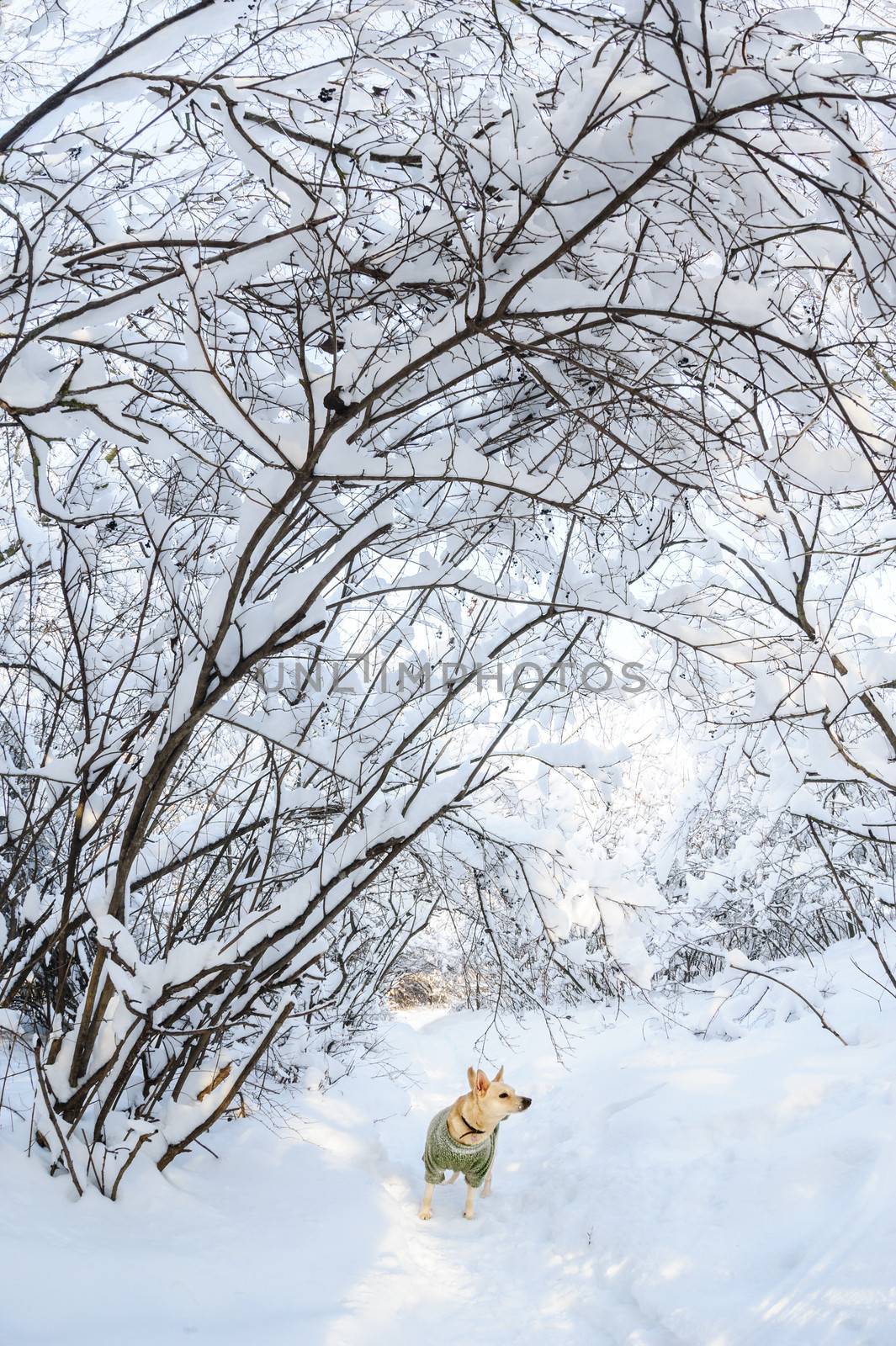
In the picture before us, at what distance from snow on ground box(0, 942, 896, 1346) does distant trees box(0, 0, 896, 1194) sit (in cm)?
44

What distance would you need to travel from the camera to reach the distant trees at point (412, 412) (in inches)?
67.9

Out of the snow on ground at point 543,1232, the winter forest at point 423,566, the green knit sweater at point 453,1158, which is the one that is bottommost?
the snow on ground at point 543,1232

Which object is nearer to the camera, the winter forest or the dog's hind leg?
the winter forest

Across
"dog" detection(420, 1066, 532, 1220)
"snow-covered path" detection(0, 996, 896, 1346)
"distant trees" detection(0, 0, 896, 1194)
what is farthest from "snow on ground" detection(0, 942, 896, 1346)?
"distant trees" detection(0, 0, 896, 1194)

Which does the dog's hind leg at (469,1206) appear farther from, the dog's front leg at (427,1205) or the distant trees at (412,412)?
the distant trees at (412,412)

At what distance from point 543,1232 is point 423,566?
3.33m

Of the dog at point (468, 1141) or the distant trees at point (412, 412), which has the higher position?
the distant trees at point (412, 412)

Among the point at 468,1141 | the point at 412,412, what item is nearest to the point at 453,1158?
the point at 468,1141

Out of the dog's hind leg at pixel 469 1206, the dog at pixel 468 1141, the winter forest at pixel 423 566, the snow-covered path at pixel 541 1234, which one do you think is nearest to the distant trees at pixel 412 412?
the winter forest at pixel 423 566

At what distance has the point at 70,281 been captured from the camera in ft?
7.01

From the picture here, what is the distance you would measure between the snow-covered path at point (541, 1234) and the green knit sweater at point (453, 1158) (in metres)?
0.21

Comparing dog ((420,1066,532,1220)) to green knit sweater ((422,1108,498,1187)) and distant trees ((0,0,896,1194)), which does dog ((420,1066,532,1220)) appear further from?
distant trees ((0,0,896,1194))

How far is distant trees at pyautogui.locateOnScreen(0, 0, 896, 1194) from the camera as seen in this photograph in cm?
173

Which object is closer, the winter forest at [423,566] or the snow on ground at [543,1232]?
the winter forest at [423,566]
